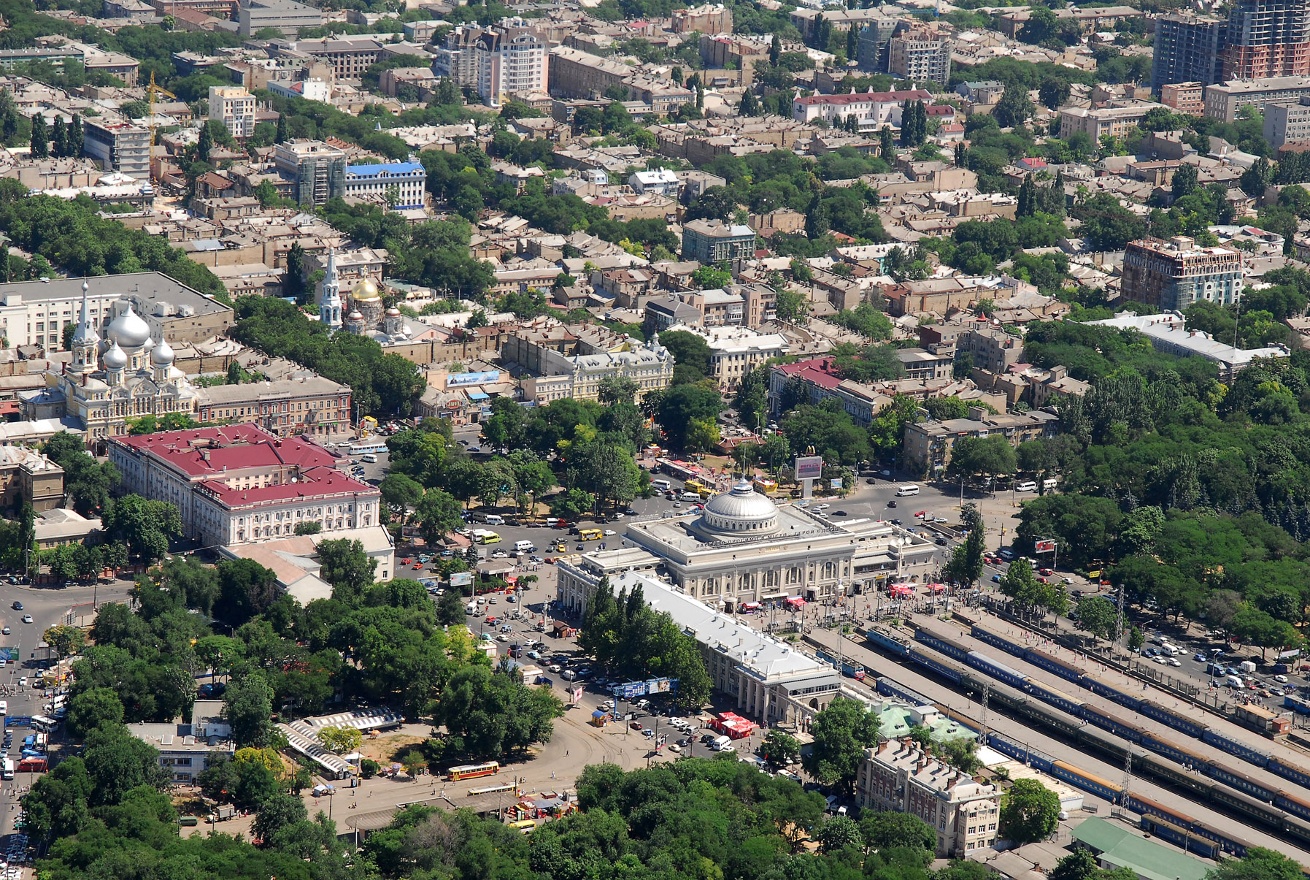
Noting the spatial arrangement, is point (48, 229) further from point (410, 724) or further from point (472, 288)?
point (410, 724)

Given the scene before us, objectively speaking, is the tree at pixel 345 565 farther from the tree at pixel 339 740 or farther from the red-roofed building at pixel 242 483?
the tree at pixel 339 740

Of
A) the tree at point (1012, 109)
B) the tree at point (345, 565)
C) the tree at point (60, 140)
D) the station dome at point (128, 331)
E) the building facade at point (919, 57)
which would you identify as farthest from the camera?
the building facade at point (919, 57)

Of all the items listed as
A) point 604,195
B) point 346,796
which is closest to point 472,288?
point 604,195

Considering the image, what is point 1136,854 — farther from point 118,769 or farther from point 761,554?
point 118,769

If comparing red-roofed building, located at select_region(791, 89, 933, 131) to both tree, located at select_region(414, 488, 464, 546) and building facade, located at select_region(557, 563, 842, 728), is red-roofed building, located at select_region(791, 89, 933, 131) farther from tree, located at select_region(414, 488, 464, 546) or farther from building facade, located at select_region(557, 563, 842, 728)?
building facade, located at select_region(557, 563, 842, 728)

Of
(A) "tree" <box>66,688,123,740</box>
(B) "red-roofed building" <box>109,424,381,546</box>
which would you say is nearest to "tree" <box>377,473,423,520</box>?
(B) "red-roofed building" <box>109,424,381,546</box>

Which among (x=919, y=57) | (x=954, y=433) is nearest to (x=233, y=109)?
(x=919, y=57)

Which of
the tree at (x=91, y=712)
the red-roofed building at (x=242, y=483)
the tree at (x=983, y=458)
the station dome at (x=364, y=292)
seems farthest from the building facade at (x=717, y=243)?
the tree at (x=91, y=712)
